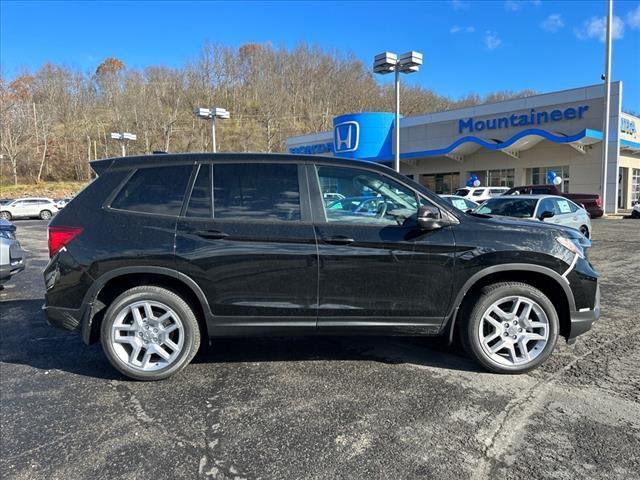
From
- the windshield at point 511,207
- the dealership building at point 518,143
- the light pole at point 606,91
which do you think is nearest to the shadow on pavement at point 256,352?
the windshield at point 511,207

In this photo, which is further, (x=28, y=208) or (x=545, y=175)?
(x=28, y=208)

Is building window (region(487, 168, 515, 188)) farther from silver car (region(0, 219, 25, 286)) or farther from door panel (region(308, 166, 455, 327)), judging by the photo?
silver car (region(0, 219, 25, 286))

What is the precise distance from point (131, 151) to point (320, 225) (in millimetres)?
73835

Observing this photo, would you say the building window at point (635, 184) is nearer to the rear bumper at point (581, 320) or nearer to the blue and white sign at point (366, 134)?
the blue and white sign at point (366, 134)

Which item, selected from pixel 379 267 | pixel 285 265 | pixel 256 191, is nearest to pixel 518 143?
pixel 379 267

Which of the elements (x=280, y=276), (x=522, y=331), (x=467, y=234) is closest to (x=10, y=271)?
(x=280, y=276)

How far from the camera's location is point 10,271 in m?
6.41

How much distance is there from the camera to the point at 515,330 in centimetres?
375

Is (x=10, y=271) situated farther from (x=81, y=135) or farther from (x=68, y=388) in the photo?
(x=81, y=135)

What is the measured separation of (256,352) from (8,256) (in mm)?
4452

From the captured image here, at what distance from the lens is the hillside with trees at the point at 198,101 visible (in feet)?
224

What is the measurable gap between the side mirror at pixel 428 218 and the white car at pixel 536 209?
6.83m

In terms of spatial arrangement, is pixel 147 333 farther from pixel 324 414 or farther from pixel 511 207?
pixel 511 207

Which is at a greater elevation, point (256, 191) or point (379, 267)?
point (256, 191)
